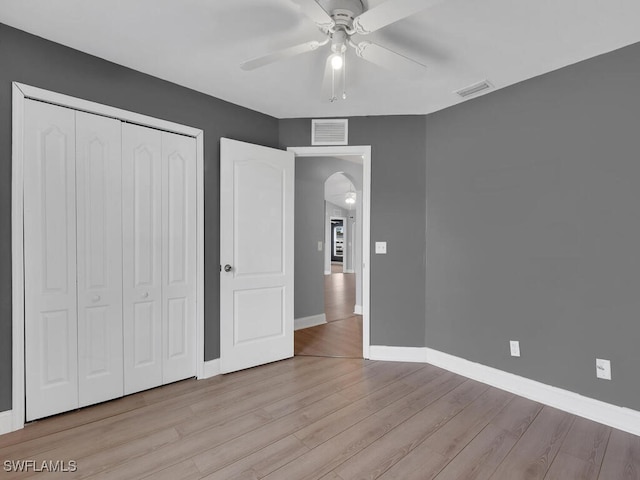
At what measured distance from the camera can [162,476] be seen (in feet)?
5.54

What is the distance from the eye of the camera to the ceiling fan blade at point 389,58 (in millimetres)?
1794

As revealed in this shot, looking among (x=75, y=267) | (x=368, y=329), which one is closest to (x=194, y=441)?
(x=75, y=267)

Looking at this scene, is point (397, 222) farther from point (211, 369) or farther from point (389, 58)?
point (211, 369)

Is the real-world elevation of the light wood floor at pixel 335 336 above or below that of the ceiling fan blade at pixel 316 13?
below

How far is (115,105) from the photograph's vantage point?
2.45 meters

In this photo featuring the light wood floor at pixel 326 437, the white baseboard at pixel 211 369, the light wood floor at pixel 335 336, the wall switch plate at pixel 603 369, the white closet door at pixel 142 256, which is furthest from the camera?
the light wood floor at pixel 335 336

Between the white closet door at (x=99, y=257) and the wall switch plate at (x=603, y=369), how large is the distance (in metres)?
3.38

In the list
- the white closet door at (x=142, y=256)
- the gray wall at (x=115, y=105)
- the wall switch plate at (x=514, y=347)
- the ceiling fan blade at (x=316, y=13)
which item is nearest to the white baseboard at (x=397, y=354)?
the wall switch plate at (x=514, y=347)

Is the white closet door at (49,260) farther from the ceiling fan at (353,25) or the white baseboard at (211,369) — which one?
the ceiling fan at (353,25)

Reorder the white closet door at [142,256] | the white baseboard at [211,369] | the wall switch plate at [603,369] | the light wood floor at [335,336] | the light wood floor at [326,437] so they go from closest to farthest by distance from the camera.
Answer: the light wood floor at [326,437] → the wall switch plate at [603,369] → the white closet door at [142,256] → the white baseboard at [211,369] → the light wood floor at [335,336]

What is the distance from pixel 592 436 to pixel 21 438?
3.48 metres

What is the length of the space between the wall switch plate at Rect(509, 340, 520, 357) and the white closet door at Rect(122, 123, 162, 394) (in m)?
2.86

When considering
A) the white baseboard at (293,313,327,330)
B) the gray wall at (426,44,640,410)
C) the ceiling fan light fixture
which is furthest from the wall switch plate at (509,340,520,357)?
the white baseboard at (293,313,327,330)

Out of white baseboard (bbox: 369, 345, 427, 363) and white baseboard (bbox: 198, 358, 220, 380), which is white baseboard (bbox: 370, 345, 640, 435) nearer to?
white baseboard (bbox: 369, 345, 427, 363)
